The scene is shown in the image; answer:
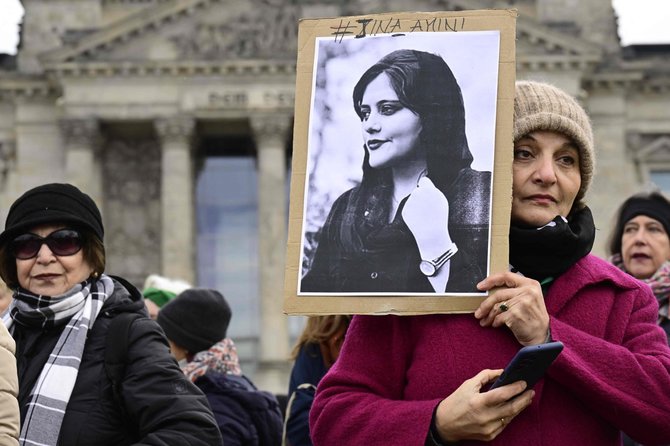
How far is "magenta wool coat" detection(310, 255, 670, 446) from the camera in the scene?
135 inches

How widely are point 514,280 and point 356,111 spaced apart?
666mm

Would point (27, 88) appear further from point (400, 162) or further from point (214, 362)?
point (400, 162)

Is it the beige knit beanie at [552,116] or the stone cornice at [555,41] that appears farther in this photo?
the stone cornice at [555,41]

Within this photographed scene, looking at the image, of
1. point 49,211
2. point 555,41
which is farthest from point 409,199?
point 555,41

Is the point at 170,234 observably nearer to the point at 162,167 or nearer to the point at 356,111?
the point at 162,167

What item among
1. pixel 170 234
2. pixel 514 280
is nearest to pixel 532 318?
pixel 514 280

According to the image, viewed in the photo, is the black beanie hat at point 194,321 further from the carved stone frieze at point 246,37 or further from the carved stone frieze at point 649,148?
the carved stone frieze at point 649,148

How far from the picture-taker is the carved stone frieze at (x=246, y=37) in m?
37.8

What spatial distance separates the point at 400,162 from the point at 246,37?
35084 mm

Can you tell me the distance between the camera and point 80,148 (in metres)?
37.2

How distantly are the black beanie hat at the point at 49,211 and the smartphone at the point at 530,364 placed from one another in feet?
6.38

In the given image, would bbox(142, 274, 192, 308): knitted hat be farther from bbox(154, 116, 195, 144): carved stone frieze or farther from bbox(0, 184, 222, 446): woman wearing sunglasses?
bbox(154, 116, 195, 144): carved stone frieze

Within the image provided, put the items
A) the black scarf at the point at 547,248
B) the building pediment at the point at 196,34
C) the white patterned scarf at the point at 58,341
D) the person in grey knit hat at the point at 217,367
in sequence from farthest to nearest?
the building pediment at the point at 196,34 < the person in grey knit hat at the point at 217,367 < the white patterned scarf at the point at 58,341 < the black scarf at the point at 547,248

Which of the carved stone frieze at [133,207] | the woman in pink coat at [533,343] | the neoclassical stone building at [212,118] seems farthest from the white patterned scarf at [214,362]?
the carved stone frieze at [133,207]
